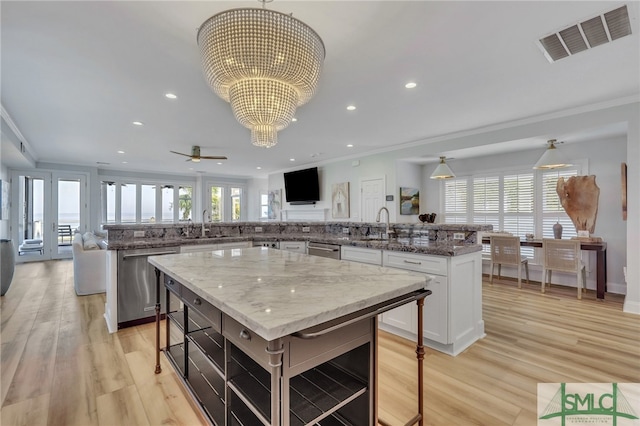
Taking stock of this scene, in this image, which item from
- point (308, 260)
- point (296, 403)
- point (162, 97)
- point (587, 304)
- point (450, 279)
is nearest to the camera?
point (296, 403)

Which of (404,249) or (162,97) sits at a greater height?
(162,97)

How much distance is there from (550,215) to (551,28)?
4.10 meters

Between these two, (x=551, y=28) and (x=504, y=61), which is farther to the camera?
(x=504, y=61)

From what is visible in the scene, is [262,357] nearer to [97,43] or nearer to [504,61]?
[97,43]

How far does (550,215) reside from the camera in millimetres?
5070

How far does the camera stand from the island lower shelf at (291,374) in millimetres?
1008

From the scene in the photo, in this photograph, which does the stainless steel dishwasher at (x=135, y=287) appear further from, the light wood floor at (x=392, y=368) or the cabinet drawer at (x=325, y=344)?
the cabinet drawer at (x=325, y=344)

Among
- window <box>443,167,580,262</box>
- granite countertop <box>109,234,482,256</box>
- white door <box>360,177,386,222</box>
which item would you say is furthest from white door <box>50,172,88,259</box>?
window <box>443,167,580,262</box>

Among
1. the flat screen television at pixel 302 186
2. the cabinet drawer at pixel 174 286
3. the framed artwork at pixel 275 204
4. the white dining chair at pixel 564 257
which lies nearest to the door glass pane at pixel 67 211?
the framed artwork at pixel 275 204

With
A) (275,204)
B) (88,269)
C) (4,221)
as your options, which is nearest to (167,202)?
(275,204)

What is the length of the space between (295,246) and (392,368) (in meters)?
2.03

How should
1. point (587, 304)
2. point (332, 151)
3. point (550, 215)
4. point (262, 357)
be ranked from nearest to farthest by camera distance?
point (262, 357)
point (587, 304)
point (550, 215)
point (332, 151)

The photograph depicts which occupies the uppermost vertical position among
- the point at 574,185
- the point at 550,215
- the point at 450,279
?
the point at 574,185

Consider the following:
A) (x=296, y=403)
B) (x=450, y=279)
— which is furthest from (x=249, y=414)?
(x=450, y=279)
